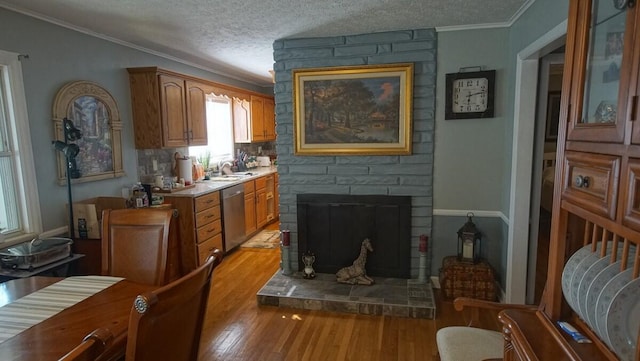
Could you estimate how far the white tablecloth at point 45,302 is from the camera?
1325 mm

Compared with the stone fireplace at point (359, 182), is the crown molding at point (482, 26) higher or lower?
higher

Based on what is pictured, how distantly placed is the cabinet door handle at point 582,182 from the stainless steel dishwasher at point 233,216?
372 centimetres

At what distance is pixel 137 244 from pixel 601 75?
2081 mm

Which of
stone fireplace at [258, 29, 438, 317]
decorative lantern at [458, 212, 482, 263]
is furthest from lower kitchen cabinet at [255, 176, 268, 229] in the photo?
decorative lantern at [458, 212, 482, 263]

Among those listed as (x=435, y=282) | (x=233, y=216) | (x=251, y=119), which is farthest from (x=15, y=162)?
(x=435, y=282)

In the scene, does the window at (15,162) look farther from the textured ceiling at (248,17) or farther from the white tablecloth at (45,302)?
the white tablecloth at (45,302)

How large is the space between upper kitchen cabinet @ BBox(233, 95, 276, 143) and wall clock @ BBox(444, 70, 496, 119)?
327 cm

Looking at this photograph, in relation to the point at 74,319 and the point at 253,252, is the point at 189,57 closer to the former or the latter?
the point at 253,252

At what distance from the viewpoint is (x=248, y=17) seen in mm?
2711

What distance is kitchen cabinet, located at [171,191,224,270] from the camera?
3695mm

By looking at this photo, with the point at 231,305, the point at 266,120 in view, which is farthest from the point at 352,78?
the point at 266,120

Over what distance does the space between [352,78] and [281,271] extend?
1.98 meters

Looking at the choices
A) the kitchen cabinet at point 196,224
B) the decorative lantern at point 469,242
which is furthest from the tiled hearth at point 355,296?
the kitchen cabinet at point 196,224

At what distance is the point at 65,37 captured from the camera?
2.96 m
